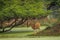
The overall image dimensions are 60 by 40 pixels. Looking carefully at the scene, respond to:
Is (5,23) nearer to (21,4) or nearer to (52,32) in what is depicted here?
(21,4)

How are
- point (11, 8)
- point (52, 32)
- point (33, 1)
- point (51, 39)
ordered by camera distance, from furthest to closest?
point (33, 1)
point (11, 8)
point (52, 32)
point (51, 39)

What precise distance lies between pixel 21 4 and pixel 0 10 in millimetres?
1034

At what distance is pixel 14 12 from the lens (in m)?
14.0

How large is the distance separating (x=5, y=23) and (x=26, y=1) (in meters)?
2.34

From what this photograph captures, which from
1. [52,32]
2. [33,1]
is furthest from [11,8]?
[52,32]

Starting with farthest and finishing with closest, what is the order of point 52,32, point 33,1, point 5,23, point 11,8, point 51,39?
point 5,23, point 33,1, point 11,8, point 52,32, point 51,39

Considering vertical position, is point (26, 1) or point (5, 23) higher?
point (26, 1)

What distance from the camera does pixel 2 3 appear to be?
14.5 m

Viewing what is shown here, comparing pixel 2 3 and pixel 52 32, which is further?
pixel 2 3

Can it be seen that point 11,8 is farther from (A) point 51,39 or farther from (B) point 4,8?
(A) point 51,39

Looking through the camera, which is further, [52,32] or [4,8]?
[4,8]

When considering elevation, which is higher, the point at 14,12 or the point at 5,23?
the point at 14,12

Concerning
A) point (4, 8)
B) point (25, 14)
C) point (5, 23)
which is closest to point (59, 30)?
point (25, 14)

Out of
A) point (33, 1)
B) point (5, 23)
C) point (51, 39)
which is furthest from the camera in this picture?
point (5, 23)
